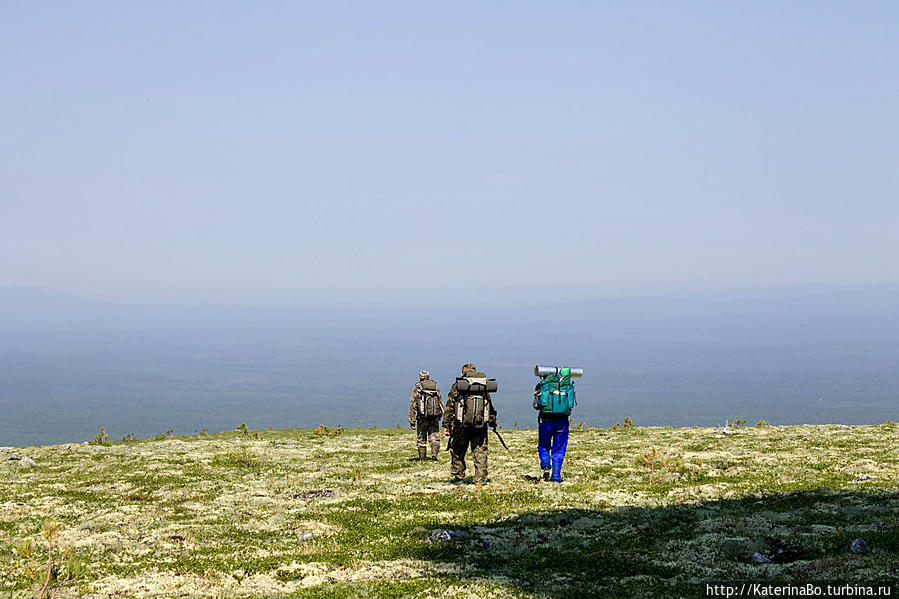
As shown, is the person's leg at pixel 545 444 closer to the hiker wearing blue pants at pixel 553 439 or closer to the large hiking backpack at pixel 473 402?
the hiker wearing blue pants at pixel 553 439

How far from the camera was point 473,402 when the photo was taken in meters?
19.9

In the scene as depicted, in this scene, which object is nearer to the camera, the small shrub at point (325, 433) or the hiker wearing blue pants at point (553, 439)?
the hiker wearing blue pants at point (553, 439)

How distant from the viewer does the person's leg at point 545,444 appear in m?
20.9

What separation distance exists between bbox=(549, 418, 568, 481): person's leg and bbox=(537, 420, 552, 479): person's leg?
0.17 m

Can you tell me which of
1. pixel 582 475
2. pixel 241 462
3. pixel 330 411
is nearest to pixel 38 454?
pixel 241 462

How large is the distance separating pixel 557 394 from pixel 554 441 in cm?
141

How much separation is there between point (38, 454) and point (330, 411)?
122646mm

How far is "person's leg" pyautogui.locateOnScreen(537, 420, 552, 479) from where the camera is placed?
2088cm

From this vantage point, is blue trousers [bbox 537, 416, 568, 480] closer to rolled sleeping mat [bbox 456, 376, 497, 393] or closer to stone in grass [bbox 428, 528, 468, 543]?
rolled sleeping mat [bbox 456, 376, 497, 393]

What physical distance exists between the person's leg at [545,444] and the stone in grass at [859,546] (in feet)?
31.3

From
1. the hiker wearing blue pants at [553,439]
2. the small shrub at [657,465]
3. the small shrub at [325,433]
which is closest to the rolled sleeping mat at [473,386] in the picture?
the hiker wearing blue pants at [553,439]

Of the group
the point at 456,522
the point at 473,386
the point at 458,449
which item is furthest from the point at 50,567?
the point at 458,449

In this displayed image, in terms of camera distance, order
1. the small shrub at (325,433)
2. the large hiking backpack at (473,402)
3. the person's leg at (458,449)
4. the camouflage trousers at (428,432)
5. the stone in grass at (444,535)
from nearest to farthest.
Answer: the stone in grass at (444,535) → the large hiking backpack at (473,402) → the person's leg at (458,449) → the camouflage trousers at (428,432) → the small shrub at (325,433)

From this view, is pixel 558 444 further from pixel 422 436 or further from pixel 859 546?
pixel 859 546
